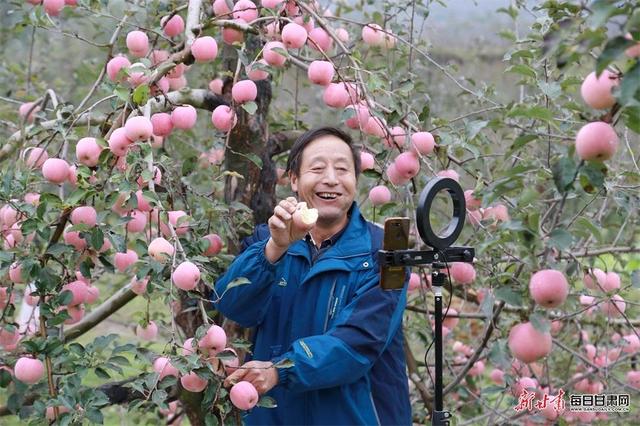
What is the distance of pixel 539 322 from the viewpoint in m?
1.15

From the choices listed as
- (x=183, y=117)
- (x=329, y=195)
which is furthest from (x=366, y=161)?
(x=183, y=117)

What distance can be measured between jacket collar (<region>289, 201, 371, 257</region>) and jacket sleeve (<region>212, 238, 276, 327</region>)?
0.11 m

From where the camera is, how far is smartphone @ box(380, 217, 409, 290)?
135cm

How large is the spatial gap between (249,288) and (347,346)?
0.74 ft

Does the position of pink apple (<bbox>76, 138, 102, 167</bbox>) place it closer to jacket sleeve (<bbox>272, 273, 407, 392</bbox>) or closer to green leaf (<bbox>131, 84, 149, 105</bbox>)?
green leaf (<bbox>131, 84, 149, 105</bbox>)

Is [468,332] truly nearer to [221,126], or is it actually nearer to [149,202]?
[221,126]

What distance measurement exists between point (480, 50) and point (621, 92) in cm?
448

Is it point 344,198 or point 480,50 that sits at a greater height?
point 480,50

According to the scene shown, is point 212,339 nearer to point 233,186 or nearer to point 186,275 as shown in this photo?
point 186,275

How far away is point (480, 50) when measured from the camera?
5.29m

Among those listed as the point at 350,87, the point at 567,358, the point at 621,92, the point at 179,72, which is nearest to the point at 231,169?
the point at 179,72

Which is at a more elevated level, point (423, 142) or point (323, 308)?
point (423, 142)


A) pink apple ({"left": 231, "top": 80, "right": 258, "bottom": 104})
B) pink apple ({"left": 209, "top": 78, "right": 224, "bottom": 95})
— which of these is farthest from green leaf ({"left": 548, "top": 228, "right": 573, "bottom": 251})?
pink apple ({"left": 209, "top": 78, "right": 224, "bottom": 95})

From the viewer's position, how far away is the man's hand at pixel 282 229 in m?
1.47
